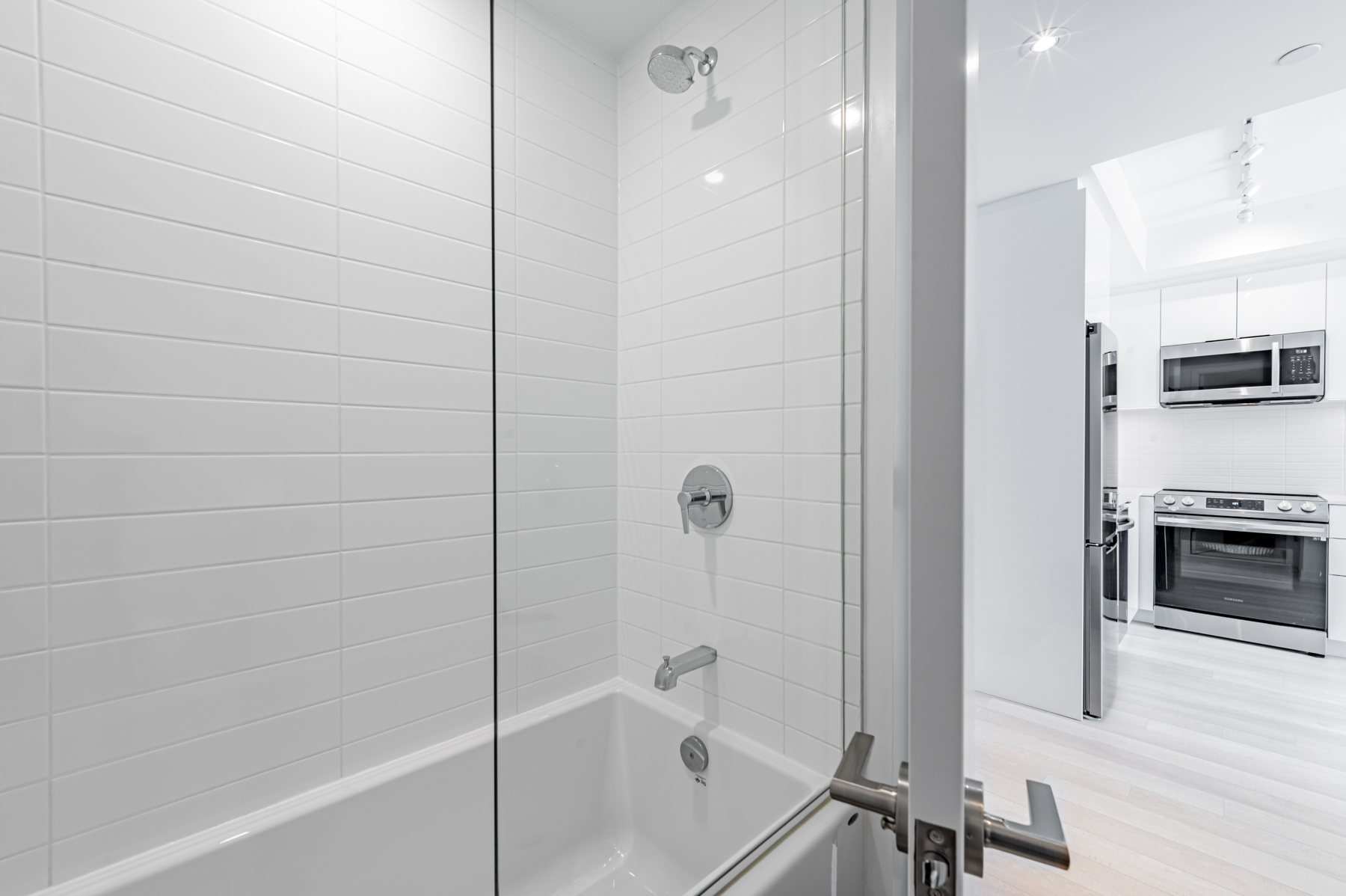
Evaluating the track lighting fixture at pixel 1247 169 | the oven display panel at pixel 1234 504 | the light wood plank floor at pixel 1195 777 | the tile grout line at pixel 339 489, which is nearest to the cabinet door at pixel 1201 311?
the track lighting fixture at pixel 1247 169

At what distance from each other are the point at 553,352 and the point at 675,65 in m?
0.45

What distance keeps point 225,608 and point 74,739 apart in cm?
27

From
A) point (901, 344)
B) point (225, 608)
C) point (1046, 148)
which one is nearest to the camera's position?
point (901, 344)

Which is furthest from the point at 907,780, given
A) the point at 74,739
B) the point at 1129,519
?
the point at 1129,519

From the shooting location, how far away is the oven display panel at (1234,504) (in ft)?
9.20

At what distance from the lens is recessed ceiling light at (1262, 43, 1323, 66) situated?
138 cm

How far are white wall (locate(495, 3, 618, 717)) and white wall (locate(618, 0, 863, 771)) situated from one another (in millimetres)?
89

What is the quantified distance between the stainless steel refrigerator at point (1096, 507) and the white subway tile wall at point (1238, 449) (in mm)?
1290

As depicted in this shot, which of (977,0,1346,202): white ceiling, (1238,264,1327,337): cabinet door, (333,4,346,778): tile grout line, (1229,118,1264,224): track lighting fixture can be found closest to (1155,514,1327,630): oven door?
(1238,264,1327,337): cabinet door

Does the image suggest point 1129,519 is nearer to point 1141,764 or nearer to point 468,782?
point 1141,764

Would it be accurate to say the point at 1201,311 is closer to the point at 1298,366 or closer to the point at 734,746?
the point at 1298,366

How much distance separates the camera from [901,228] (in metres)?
0.44

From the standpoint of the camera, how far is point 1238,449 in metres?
3.04

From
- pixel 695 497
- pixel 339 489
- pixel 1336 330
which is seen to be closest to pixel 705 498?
pixel 695 497
